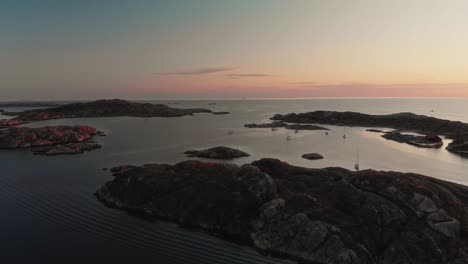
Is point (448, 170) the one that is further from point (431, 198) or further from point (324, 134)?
point (324, 134)

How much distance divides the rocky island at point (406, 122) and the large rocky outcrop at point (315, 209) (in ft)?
249

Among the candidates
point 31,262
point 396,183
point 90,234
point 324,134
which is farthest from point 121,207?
point 324,134

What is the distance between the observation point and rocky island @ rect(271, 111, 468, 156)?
107 m

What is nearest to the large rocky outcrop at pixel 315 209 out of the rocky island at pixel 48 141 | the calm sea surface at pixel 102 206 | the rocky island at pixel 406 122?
the calm sea surface at pixel 102 206

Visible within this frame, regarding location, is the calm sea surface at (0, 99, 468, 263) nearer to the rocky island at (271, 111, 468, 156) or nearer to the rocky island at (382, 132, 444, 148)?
the rocky island at (382, 132, 444, 148)

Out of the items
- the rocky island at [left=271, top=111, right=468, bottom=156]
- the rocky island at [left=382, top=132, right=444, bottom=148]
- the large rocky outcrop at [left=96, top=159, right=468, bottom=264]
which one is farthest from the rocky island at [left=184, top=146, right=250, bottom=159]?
the rocky island at [left=271, top=111, right=468, bottom=156]

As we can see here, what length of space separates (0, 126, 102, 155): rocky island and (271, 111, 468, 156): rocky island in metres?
114

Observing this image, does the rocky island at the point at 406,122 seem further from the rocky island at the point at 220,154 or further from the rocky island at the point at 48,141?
the rocky island at the point at 48,141

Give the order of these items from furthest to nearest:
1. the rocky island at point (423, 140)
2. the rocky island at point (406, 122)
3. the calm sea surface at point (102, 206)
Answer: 1. the rocky island at point (406, 122)
2. the rocky island at point (423, 140)
3. the calm sea surface at point (102, 206)

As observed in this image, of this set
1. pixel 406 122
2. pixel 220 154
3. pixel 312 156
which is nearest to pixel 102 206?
pixel 220 154

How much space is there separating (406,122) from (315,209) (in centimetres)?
14650

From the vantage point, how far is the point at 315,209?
1340 inches

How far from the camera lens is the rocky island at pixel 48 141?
87.1 m

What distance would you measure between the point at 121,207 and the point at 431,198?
38.2 m
